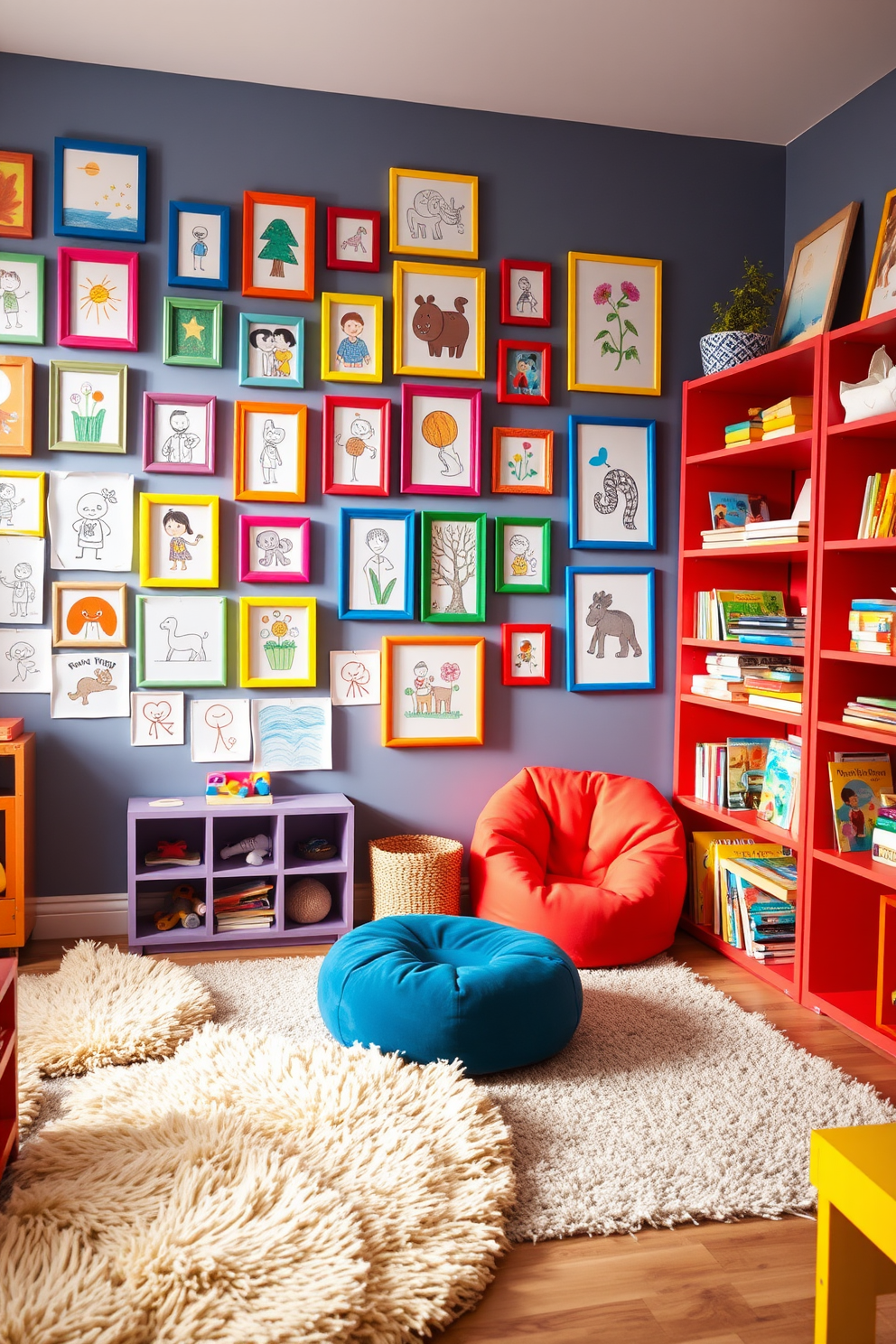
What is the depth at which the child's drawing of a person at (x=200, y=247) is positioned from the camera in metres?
3.15

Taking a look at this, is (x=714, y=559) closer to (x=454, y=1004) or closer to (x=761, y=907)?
(x=761, y=907)

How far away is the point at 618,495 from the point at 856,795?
1395 mm

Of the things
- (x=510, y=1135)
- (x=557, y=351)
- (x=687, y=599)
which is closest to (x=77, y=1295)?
(x=510, y=1135)

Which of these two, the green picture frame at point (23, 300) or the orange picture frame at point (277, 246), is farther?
the orange picture frame at point (277, 246)

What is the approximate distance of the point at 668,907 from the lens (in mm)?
3027

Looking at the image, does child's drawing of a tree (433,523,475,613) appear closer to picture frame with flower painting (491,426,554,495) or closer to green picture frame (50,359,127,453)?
picture frame with flower painting (491,426,554,495)

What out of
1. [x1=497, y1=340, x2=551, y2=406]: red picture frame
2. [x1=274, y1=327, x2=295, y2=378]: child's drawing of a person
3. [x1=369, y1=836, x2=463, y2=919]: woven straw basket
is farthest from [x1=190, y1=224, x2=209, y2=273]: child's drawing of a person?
[x1=369, y1=836, x2=463, y2=919]: woven straw basket

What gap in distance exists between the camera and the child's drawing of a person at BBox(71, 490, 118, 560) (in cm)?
312

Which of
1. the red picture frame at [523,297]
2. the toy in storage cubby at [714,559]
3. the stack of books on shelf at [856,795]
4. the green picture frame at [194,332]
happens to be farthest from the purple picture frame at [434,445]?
the stack of books on shelf at [856,795]

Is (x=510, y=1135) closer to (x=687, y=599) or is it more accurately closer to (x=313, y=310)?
(x=687, y=599)

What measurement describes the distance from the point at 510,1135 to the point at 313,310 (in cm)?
259

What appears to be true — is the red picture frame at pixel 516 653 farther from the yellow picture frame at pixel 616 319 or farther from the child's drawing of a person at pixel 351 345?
the child's drawing of a person at pixel 351 345

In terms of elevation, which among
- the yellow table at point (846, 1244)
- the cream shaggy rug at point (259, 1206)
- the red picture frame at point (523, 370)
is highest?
the red picture frame at point (523, 370)

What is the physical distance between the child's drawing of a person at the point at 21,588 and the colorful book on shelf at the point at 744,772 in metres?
2.32
